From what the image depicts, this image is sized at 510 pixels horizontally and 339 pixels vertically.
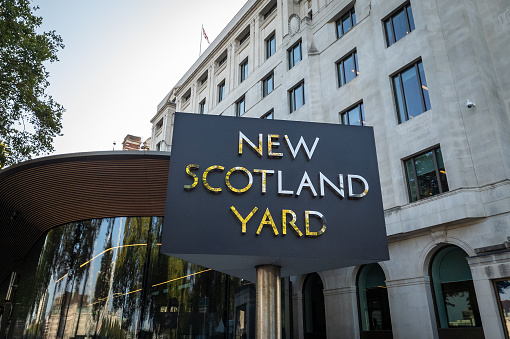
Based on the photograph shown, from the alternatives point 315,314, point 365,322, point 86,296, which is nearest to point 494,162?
point 365,322

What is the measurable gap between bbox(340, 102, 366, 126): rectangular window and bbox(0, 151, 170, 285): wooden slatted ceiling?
13.2 metres

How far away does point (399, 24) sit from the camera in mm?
22281

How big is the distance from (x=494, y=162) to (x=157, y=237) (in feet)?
45.9

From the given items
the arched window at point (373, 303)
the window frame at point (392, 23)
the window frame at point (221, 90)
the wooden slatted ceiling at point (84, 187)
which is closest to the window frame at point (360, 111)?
the window frame at point (392, 23)

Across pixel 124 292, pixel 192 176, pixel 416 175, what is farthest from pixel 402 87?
pixel 124 292

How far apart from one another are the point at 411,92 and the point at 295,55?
1242 cm

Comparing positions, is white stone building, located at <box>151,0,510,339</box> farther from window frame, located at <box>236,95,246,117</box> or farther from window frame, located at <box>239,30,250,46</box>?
window frame, located at <box>239,30,250,46</box>

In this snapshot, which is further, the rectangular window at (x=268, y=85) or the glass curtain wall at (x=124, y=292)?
the rectangular window at (x=268, y=85)

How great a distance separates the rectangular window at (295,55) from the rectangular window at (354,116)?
24.7ft

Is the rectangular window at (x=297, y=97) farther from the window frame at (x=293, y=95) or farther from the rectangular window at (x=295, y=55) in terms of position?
the rectangular window at (x=295, y=55)

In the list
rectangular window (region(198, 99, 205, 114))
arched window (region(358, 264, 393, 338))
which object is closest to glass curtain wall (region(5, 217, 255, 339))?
arched window (region(358, 264, 393, 338))

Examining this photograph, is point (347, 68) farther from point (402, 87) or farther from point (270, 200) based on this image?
point (270, 200)

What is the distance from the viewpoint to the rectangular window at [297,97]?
94.5 feet

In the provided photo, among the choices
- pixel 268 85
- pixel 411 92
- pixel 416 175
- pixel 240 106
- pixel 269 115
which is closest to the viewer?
pixel 416 175
